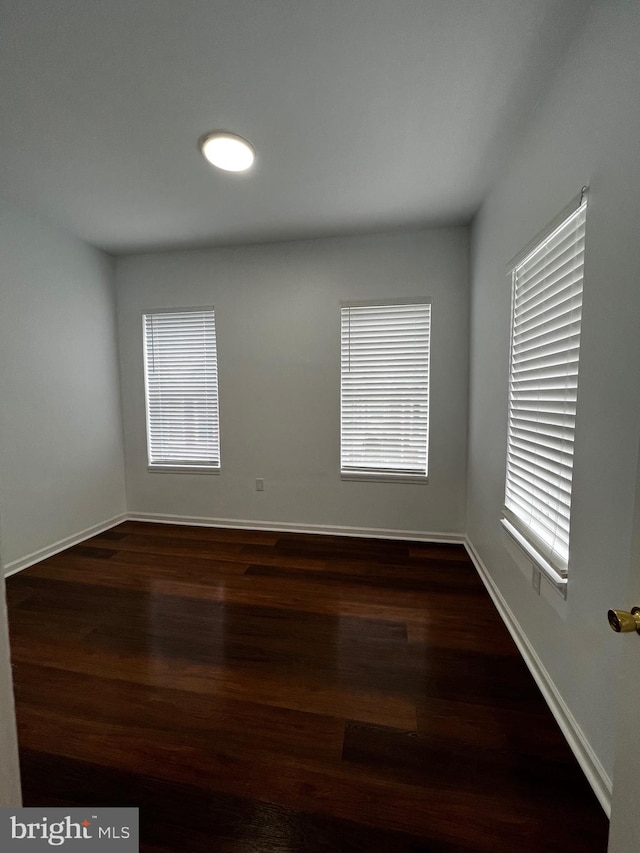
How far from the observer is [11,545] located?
8.04 ft

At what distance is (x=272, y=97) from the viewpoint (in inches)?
60.1

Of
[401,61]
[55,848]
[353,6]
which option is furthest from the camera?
[401,61]

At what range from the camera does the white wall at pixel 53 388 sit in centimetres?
243

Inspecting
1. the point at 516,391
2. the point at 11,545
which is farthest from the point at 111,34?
the point at 11,545

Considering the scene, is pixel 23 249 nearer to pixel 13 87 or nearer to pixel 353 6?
pixel 13 87

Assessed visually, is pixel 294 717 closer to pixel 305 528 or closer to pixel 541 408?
pixel 541 408

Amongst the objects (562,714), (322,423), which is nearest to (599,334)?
(562,714)

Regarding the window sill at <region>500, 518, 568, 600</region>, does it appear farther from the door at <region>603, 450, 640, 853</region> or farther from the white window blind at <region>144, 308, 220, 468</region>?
the white window blind at <region>144, 308, 220, 468</region>

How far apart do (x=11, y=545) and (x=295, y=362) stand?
2.65 m

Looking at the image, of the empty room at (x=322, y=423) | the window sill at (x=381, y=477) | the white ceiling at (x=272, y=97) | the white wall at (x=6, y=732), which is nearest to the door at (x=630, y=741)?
the empty room at (x=322, y=423)

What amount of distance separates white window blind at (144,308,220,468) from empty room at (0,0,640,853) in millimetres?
33

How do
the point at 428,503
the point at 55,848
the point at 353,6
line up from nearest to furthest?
the point at 55,848 < the point at 353,6 < the point at 428,503

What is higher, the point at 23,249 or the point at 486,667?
the point at 23,249

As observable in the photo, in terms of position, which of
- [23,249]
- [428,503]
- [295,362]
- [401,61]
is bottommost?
[428,503]
